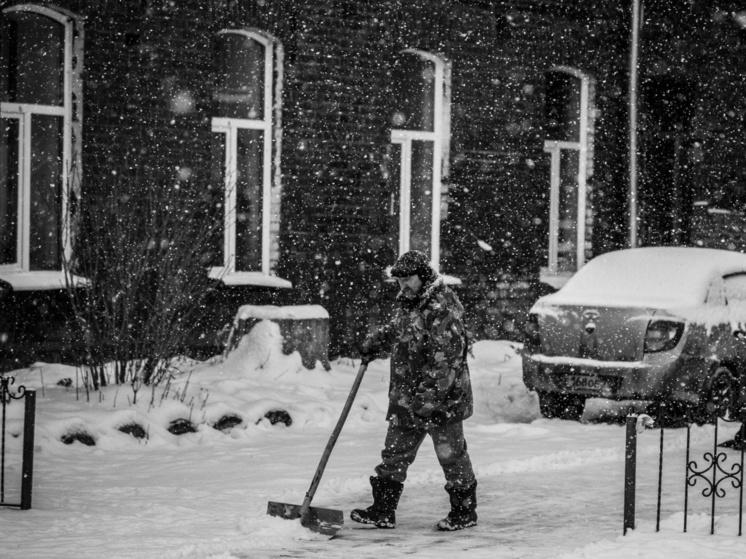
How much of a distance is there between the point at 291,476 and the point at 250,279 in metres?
5.76

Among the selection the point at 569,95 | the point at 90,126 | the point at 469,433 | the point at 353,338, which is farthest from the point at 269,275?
the point at 569,95

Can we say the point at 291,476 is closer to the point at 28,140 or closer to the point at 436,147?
the point at 28,140

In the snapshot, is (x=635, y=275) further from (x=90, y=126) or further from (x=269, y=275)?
(x=90, y=126)

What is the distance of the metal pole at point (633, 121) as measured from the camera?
18219 millimetres

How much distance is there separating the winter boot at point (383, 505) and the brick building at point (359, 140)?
16.3 ft

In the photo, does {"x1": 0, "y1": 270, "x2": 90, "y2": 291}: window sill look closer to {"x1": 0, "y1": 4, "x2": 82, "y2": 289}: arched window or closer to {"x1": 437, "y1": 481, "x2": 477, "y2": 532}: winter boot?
{"x1": 0, "y1": 4, "x2": 82, "y2": 289}: arched window

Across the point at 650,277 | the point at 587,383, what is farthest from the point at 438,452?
the point at 650,277

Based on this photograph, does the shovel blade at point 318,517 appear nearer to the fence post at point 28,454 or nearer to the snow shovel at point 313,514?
the snow shovel at point 313,514

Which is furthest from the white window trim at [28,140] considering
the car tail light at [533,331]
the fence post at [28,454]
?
the fence post at [28,454]

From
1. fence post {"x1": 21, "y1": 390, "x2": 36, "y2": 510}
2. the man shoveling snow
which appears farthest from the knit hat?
fence post {"x1": 21, "y1": 390, "x2": 36, "y2": 510}

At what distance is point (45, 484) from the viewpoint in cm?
837

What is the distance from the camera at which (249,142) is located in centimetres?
1473

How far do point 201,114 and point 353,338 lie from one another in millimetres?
3385

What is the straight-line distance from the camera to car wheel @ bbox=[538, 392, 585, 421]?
1171 cm
